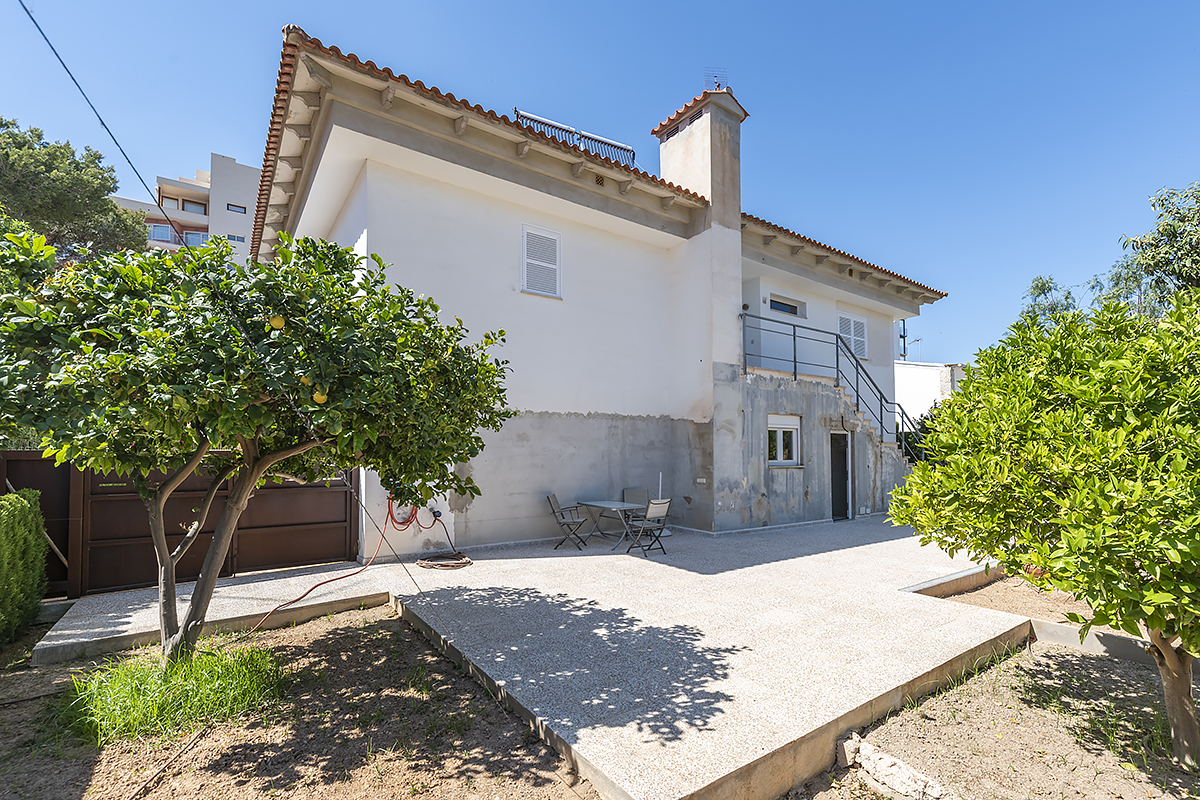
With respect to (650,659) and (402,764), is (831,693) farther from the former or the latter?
(402,764)

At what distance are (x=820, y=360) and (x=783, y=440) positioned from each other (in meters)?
3.86

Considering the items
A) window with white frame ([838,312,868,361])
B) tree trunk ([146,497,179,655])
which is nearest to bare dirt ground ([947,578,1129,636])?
tree trunk ([146,497,179,655])

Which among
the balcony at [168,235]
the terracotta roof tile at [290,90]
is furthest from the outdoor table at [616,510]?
the balcony at [168,235]

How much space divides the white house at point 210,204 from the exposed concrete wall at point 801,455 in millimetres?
36027

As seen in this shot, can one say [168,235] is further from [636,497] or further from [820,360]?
[820,360]

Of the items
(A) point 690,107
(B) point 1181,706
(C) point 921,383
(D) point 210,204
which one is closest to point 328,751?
(B) point 1181,706

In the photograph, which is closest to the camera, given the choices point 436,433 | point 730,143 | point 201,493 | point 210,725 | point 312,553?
point 210,725

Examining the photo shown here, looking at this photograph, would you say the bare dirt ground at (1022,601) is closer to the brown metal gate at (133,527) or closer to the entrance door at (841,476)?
the entrance door at (841,476)

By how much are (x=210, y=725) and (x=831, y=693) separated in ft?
12.8

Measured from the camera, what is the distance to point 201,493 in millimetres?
6633

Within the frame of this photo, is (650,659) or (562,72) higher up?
(562,72)

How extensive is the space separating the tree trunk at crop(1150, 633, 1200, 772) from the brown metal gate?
27.2 ft

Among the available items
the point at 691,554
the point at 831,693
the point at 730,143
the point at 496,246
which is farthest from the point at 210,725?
the point at 730,143

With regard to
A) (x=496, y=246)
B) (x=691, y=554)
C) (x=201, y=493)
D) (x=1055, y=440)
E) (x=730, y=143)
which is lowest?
(x=691, y=554)
